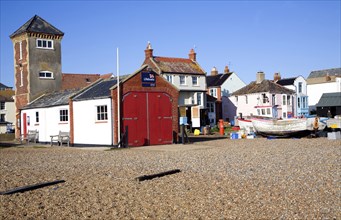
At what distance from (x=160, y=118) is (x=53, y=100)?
35.4 ft

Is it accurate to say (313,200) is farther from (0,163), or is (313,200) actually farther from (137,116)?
(137,116)

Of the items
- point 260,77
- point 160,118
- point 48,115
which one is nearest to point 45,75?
point 48,115

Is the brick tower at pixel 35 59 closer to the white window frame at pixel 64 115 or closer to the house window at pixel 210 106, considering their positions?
the white window frame at pixel 64 115

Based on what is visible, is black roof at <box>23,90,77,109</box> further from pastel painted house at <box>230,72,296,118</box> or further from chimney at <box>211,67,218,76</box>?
chimney at <box>211,67,218,76</box>

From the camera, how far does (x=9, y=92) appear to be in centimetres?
9619

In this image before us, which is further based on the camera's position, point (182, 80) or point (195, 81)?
point (195, 81)

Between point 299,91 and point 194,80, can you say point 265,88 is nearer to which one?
point 299,91

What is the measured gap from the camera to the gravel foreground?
9.09m

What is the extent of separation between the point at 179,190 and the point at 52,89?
32.9m

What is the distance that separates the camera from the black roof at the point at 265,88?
58906 mm

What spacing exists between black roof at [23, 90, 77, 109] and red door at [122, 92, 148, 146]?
19.8ft

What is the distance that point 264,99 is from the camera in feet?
195

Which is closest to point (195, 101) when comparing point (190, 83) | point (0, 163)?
point (190, 83)

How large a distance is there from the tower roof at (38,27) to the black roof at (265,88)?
2912 cm
